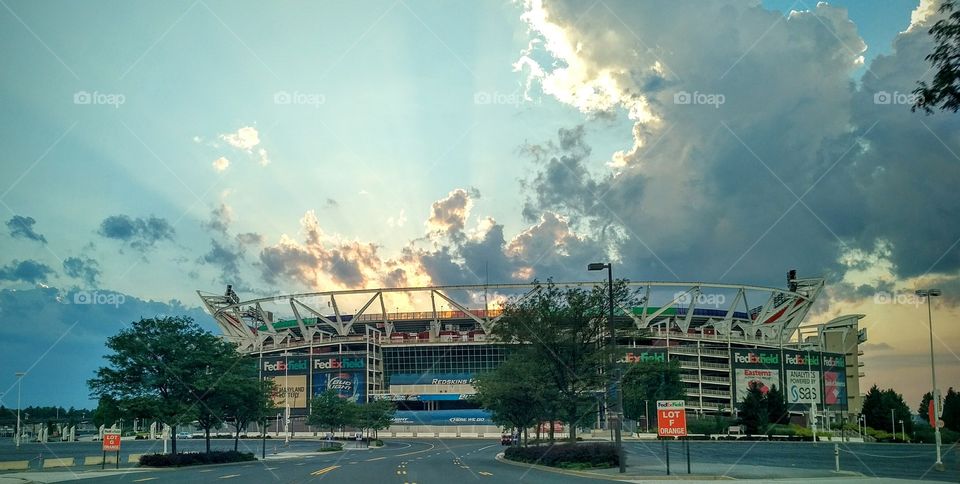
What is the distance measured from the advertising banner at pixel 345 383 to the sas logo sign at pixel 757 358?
247 feet

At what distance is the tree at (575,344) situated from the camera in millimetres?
47188

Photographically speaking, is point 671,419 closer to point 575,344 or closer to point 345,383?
point 575,344

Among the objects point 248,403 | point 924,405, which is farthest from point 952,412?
point 248,403

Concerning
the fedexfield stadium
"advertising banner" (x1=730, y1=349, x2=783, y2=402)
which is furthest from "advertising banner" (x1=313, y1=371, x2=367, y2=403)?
"advertising banner" (x1=730, y1=349, x2=783, y2=402)

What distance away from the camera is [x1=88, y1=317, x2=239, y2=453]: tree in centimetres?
4991

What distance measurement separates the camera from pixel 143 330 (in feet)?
169

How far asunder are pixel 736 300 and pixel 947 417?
53.2 meters

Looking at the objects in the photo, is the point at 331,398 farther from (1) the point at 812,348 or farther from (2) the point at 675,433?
(1) the point at 812,348

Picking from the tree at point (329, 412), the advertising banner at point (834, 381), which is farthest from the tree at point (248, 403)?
the advertising banner at point (834, 381)

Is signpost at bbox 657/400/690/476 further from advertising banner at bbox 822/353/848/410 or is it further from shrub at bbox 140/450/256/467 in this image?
advertising banner at bbox 822/353/848/410

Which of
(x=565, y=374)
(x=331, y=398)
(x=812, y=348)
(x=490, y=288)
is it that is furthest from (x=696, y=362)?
(x=565, y=374)

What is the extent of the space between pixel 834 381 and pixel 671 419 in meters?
129

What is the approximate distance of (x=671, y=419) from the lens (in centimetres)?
3491

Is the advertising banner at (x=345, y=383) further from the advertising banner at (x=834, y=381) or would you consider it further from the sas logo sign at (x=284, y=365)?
the advertising banner at (x=834, y=381)
